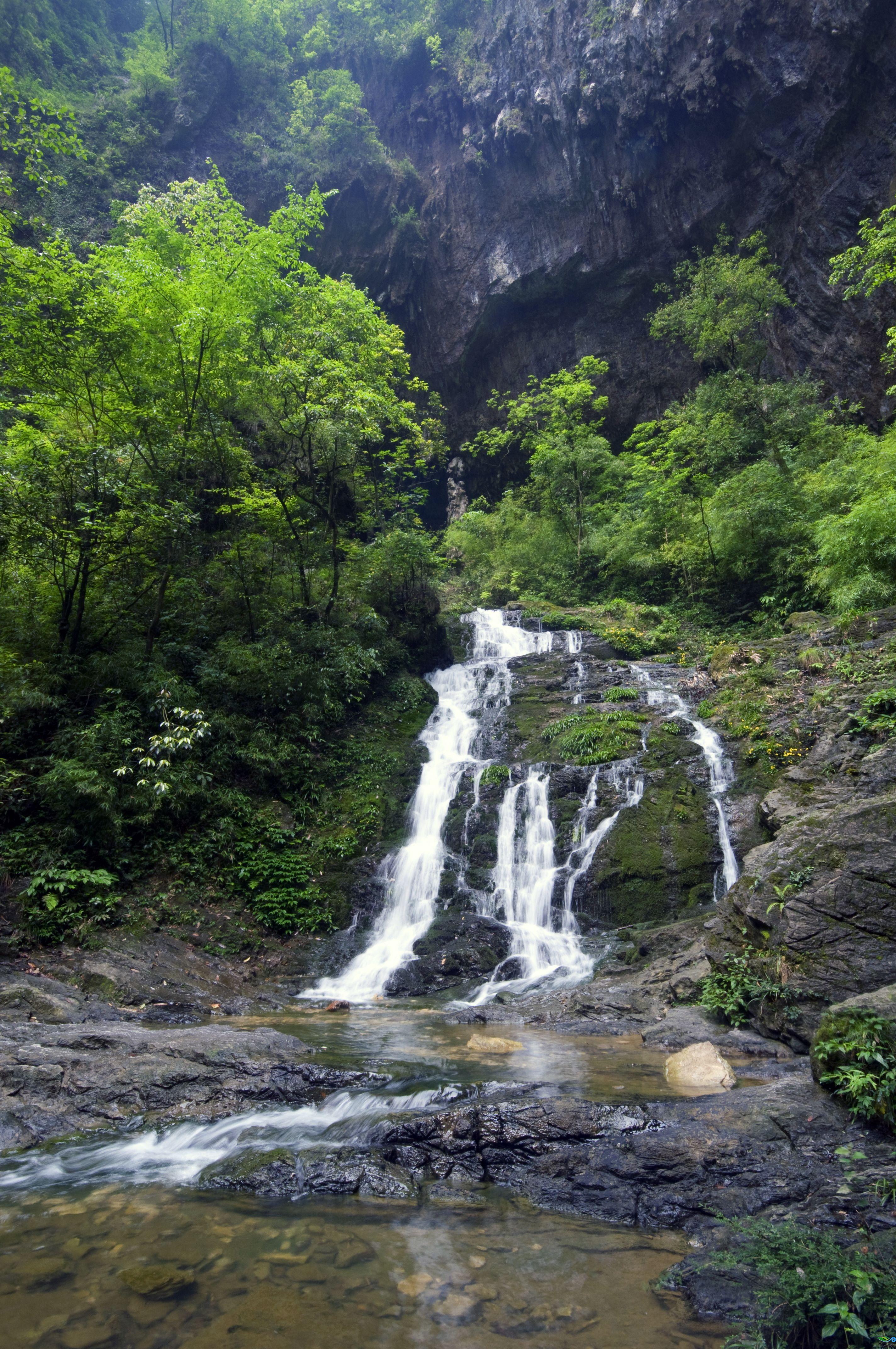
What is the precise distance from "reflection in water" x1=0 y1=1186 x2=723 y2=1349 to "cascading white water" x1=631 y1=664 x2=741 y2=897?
244 inches

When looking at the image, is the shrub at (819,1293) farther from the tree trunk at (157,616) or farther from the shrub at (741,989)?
the tree trunk at (157,616)

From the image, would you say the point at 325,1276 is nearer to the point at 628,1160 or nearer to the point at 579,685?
the point at 628,1160

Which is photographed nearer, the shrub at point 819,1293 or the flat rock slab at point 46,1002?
the shrub at point 819,1293

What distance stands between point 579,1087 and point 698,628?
1578cm

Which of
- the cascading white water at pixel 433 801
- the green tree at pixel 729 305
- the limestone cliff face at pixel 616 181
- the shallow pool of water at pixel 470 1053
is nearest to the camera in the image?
the shallow pool of water at pixel 470 1053

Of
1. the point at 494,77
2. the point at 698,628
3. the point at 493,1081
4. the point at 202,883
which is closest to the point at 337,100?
the point at 494,77

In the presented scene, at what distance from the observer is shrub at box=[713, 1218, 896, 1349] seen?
240 cm

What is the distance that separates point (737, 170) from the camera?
22609 mm

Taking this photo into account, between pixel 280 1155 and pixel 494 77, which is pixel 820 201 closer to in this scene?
pixel 494 77

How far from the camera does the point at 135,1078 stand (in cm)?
504

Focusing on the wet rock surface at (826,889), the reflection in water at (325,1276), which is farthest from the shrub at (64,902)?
the wet rock surface at (826,889)

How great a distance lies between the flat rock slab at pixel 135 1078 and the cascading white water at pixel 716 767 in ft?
19.8

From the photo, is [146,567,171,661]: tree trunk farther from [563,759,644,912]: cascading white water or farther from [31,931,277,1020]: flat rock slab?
[563,759,644,912]: cascading white water

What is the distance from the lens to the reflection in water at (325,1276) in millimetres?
2766
